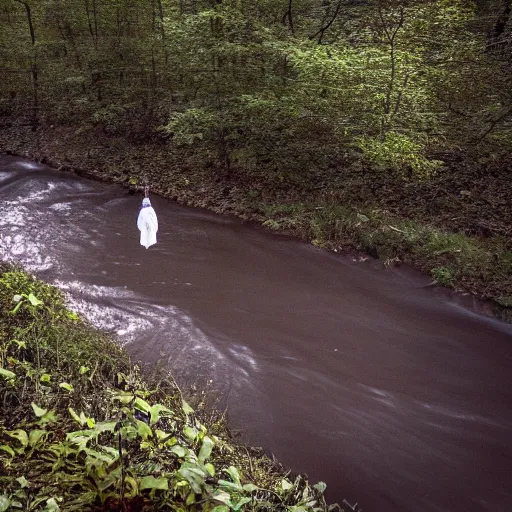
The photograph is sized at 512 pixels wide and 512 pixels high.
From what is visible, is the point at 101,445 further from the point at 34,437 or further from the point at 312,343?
the point at 312,343

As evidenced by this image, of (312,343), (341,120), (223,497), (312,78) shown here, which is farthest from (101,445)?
(312,78)

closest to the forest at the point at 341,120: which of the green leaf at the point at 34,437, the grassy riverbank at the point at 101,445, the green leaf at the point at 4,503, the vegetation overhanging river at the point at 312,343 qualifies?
the vegetation overhanging river at the point at 312,343

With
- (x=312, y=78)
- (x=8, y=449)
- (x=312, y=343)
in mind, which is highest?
(x=312, y=78)

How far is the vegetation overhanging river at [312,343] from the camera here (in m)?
4.41

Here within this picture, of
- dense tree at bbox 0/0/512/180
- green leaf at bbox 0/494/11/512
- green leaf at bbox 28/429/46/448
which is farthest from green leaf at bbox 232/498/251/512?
dense tree at bbox 0/0/512/180

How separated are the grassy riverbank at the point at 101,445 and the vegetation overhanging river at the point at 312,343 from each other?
2.49 ft

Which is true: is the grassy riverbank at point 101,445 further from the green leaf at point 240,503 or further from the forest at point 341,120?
the forest at point 341,120

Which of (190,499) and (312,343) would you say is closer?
(190,499)

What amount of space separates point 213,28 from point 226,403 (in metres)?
7.64

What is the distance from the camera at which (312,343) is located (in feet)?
20.0

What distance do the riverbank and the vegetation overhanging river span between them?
45 cm

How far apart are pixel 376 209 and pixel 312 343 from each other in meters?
4.08

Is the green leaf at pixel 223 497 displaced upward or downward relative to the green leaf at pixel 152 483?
downward

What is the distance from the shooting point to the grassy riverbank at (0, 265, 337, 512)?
7.53 feet
